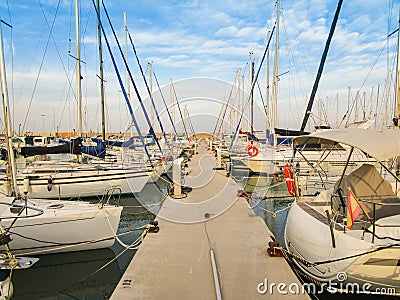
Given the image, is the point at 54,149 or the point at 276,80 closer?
the point at 54,149

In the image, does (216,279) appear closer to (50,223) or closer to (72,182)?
(50,223)

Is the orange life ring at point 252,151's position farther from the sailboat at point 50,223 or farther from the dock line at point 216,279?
the dock line at point 216,279

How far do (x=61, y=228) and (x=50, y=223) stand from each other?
29 centimetres

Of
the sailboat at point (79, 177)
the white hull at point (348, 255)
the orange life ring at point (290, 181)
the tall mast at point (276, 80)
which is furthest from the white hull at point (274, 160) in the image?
the white hull at point (348, 255)

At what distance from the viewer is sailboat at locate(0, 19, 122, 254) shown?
6.91m

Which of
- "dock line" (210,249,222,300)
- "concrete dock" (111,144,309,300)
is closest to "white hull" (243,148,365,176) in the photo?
"concrete dock" (111,144,309,300)

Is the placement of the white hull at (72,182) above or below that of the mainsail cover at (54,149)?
below

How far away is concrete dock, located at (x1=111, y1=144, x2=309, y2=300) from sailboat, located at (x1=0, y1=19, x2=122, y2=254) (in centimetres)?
163

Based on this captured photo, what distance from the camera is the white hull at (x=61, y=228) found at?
6.90 meters

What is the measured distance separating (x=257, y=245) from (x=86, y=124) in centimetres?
1774

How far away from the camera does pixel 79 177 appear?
44.7ft

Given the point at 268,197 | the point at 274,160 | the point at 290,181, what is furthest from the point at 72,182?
the point at 274,160

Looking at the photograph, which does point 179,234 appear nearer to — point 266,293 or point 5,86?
point 266,293

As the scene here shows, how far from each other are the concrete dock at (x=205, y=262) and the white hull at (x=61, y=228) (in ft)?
4.99
